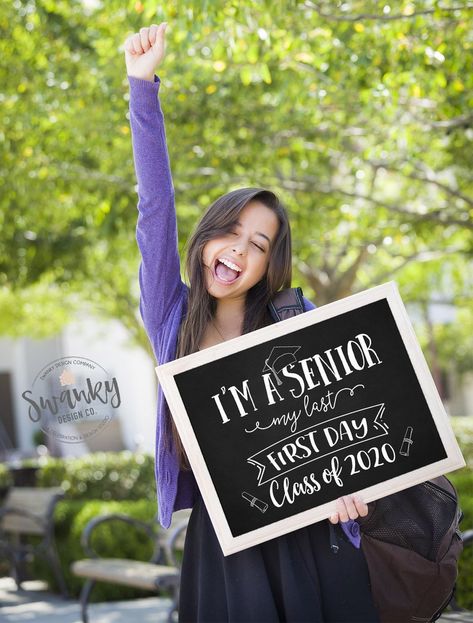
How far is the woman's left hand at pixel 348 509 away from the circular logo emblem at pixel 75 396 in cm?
92

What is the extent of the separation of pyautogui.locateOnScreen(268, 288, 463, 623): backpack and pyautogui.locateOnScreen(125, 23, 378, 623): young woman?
4 centimetres

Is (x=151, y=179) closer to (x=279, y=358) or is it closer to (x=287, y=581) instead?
(x=279, y=358)

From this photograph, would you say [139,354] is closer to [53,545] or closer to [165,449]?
[53,545]

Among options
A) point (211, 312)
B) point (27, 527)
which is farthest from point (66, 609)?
point (211, 312)

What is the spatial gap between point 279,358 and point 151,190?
1.88ft

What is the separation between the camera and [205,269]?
9.08 ft

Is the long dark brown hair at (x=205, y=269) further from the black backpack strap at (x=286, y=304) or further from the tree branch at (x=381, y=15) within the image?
the tree branch at (x=381, y=15)

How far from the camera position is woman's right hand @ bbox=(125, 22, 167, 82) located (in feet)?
8.89

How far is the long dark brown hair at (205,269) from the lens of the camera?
2723 millimetres

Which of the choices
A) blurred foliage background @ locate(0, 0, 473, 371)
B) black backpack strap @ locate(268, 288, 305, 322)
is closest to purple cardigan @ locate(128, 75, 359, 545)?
black backpack strap @ locate(268, 288, 305, 322)

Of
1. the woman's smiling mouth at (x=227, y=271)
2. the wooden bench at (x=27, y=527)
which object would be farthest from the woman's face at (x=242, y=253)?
the wooden bench at (x=27, y=527)

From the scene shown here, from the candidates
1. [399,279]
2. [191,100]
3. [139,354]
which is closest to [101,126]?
[191,100]

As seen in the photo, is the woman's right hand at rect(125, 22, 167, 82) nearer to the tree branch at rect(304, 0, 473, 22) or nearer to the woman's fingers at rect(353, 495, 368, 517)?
the woman's fingers at rect(353, 495, 368, 517)

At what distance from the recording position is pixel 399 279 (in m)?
15.5
